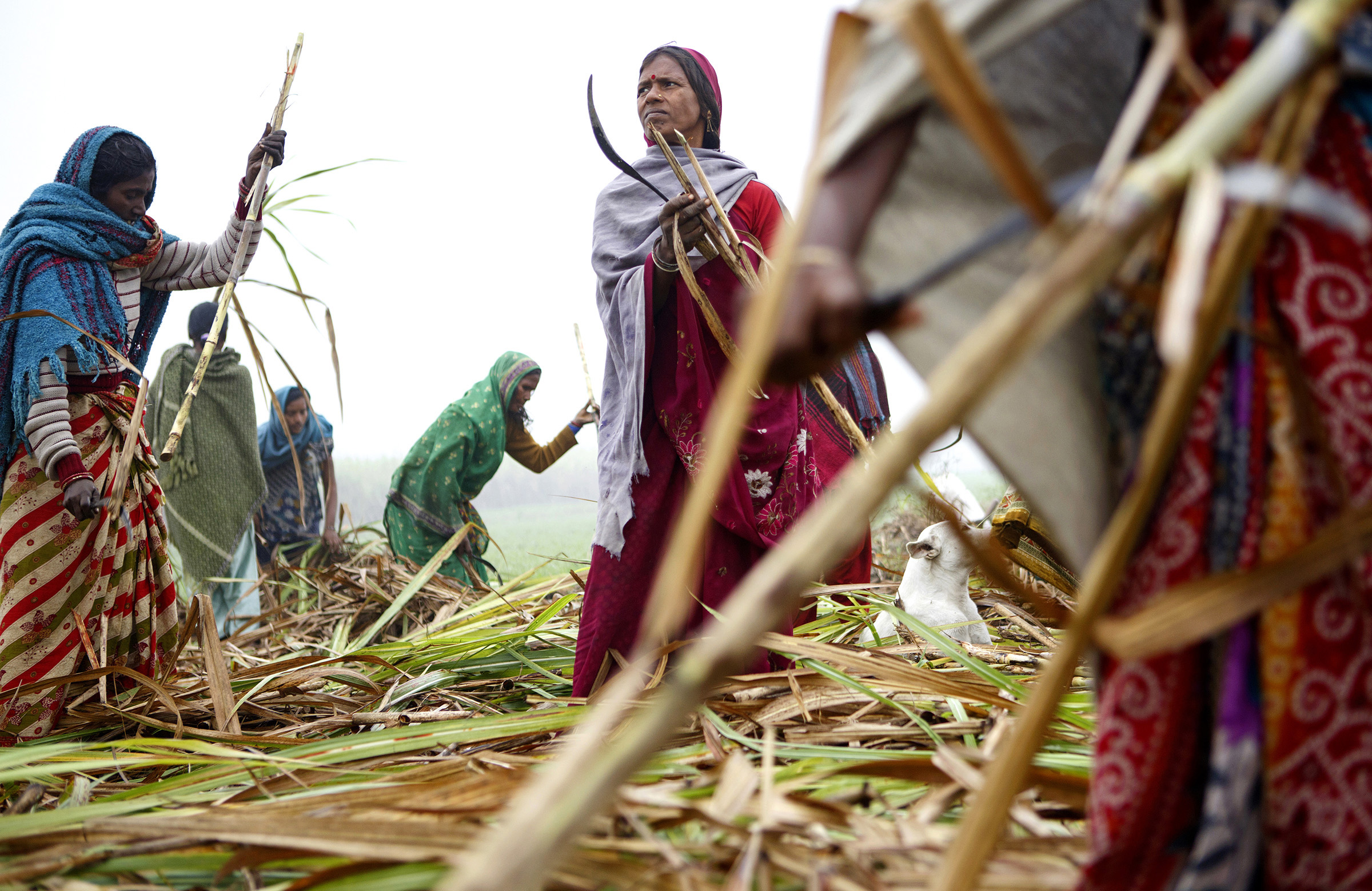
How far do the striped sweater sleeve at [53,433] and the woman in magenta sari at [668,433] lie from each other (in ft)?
4.61

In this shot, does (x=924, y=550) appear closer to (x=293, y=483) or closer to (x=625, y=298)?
(x=625, y=298)

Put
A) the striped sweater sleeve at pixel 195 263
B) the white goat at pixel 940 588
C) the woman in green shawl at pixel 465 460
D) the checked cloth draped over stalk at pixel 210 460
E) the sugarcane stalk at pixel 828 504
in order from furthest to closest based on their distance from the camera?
the woman in green shawl at pixel 465 460 → the checked cloth draped over stalk at pixel 210 460 → the striped sweater sleeve at pixel 195 263 → the white goat at pixel 940 588 → the sugarcane stalk at pixel 828 504

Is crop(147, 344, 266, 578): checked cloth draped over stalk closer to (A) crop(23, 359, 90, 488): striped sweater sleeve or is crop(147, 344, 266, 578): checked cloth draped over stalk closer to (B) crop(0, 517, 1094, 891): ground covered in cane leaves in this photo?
(A) crop(23, 359, 90, 488): striped sweater sleeve

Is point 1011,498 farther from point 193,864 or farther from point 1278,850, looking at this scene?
point 193,864

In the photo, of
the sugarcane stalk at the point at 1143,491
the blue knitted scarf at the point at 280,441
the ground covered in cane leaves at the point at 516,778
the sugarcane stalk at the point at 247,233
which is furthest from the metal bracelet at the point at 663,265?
the blue knitted scarf at the point at 280,441

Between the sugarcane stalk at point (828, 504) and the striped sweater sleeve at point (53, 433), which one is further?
the striped sweater sleeve at point (53, 433)

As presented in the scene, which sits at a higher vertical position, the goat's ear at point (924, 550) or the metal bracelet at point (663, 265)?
the metal bracelet at point (663, 265)

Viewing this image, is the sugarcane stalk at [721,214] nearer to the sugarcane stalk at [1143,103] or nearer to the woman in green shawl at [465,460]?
the sugarcane stalk at [1143,103]

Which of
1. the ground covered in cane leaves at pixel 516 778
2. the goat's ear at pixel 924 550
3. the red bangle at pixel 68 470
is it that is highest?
the red bangle at pixel 68 470

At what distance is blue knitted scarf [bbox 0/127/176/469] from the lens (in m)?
2.30

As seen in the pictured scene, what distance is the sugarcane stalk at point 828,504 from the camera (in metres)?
0.45

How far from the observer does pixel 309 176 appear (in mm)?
2814

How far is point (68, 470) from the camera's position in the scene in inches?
89.4

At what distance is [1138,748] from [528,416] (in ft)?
16.6
